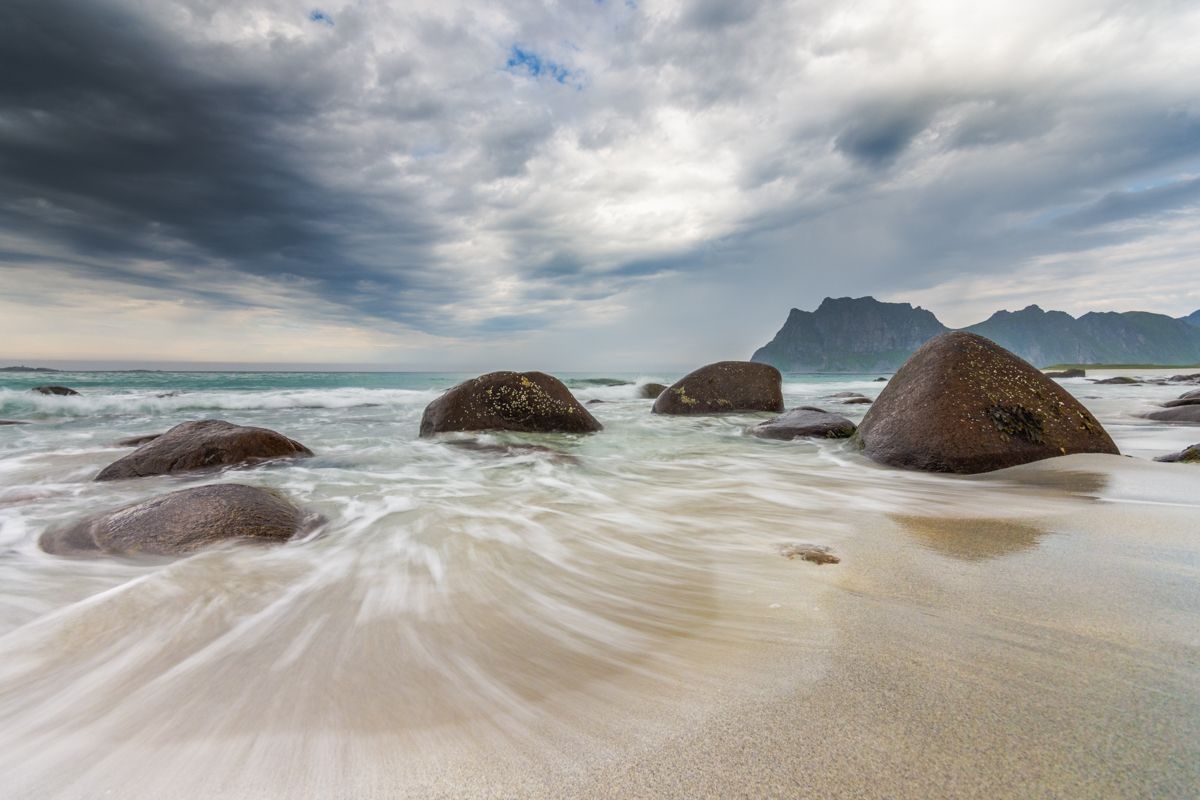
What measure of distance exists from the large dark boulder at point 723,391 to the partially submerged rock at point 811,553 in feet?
26.2

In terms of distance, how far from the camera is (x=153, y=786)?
1011 millimetres

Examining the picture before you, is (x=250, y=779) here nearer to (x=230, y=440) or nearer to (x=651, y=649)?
(x=651, y=649)

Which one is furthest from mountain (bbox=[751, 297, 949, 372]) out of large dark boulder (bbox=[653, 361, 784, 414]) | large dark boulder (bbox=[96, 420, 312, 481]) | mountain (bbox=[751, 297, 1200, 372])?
large dark boulder (bbox=[96, 420, 312, 481])

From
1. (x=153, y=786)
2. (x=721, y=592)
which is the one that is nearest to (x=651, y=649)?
(x=721, y=592)

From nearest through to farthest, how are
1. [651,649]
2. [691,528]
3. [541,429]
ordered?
[651,649]
[691,528]
[541,429]

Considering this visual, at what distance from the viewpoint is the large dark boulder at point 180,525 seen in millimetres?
2566

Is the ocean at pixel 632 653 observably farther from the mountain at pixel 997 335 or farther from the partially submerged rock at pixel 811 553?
the mountain at pixel 997 335

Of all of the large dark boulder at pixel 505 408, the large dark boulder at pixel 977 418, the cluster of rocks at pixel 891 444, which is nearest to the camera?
the cluster of rocks at pixel 891 444

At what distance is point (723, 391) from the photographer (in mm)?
10523

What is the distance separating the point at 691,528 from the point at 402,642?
171 centimetres

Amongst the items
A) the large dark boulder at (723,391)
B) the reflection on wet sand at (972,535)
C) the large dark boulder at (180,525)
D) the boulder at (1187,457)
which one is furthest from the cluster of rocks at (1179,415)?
the large dark boulder at (180,525)

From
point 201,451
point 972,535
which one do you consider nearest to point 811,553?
point 972,535

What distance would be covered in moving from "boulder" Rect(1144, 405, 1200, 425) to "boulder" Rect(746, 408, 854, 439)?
4751 millimetres

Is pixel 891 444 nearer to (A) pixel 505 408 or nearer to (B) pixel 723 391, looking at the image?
(A) pixel 505 408
